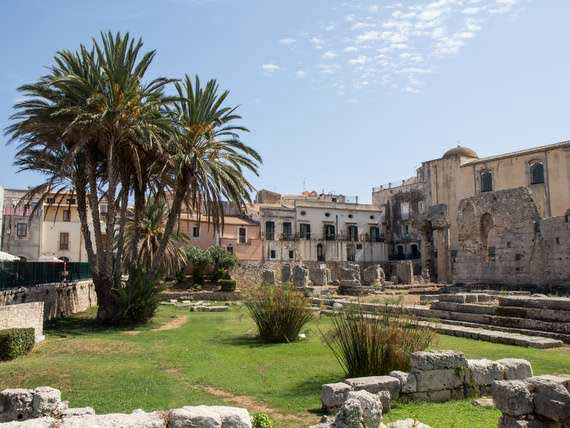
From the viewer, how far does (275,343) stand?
12.5m

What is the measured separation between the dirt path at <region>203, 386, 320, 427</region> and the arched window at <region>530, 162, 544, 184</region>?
39.6 m

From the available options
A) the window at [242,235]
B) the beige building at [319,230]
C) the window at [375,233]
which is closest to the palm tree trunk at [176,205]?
the window at [242,235]

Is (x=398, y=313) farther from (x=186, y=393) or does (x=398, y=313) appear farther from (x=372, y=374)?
(x=186, y=393)

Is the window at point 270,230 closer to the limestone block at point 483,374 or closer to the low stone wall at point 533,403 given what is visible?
the limestone block at point 483,374

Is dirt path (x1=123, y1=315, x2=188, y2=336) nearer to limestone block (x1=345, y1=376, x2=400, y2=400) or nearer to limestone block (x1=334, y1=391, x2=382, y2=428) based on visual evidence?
limestone block (x1=345, y1=376, x2=400, y2=400)

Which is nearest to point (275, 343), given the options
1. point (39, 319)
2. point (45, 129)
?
point (39, 319)

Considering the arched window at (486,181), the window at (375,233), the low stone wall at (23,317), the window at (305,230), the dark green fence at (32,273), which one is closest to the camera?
the low stone wall at (23,317)

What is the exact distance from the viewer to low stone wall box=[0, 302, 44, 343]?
1190 cm

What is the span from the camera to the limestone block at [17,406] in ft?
16.8

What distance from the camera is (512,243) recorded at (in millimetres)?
23109

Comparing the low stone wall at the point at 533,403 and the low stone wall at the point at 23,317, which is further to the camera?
the low stone wall at the point at 23,317

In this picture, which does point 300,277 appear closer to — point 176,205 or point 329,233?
point 176,205

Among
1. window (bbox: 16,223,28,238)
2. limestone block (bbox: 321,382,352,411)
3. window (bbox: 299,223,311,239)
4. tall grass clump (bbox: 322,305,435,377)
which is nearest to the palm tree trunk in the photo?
tall grass clump (bbox: 322,305,435,377)

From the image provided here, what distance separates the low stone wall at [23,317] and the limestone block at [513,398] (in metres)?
11.1
